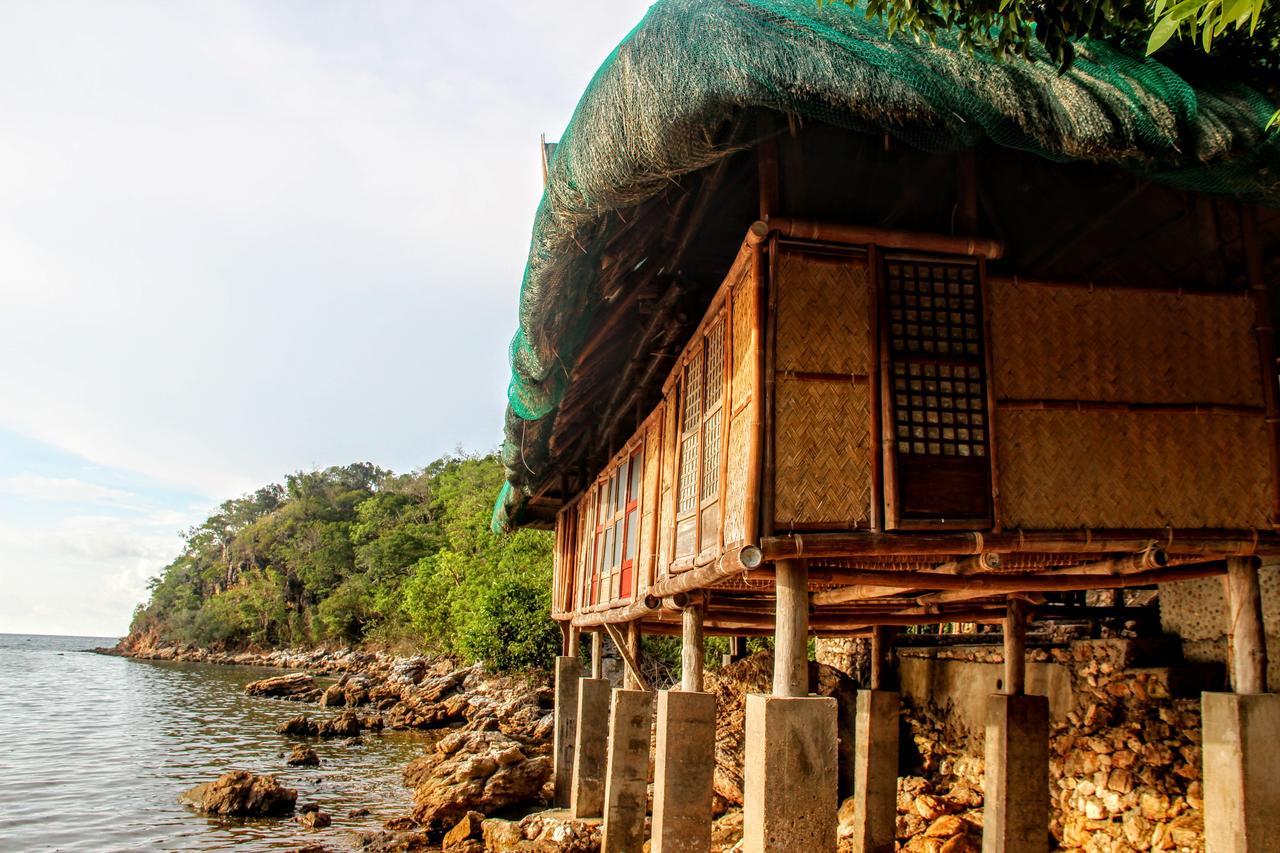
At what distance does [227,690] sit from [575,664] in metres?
27.6

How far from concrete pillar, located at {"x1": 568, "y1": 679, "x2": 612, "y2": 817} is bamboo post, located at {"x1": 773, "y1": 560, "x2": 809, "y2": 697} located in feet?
26.0

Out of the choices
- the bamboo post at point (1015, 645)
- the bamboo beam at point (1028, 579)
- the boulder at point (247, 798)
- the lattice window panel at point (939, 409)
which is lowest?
the boulder at point (247, 798)

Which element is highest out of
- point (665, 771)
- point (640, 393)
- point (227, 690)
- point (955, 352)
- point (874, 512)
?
point (640, 393)

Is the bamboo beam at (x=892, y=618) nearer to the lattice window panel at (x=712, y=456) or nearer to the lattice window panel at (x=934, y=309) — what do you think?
the lattice window panel at (x=712, y=456)

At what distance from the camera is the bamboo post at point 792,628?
486cm

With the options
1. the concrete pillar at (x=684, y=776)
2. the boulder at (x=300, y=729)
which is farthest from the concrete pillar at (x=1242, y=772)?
the boulder at (x=300, y=729)

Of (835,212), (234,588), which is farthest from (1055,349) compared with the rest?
(234,588)

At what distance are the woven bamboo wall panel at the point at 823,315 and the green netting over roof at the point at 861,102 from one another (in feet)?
2.88

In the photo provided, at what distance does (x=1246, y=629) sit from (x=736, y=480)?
2.90 metres

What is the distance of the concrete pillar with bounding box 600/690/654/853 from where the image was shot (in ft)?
32.2

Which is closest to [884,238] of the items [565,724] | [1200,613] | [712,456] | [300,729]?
[712,456]

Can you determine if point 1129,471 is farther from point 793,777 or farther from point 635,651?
point 635,651

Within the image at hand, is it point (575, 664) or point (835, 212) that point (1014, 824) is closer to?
point (835, 212)

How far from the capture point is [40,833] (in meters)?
13.0
